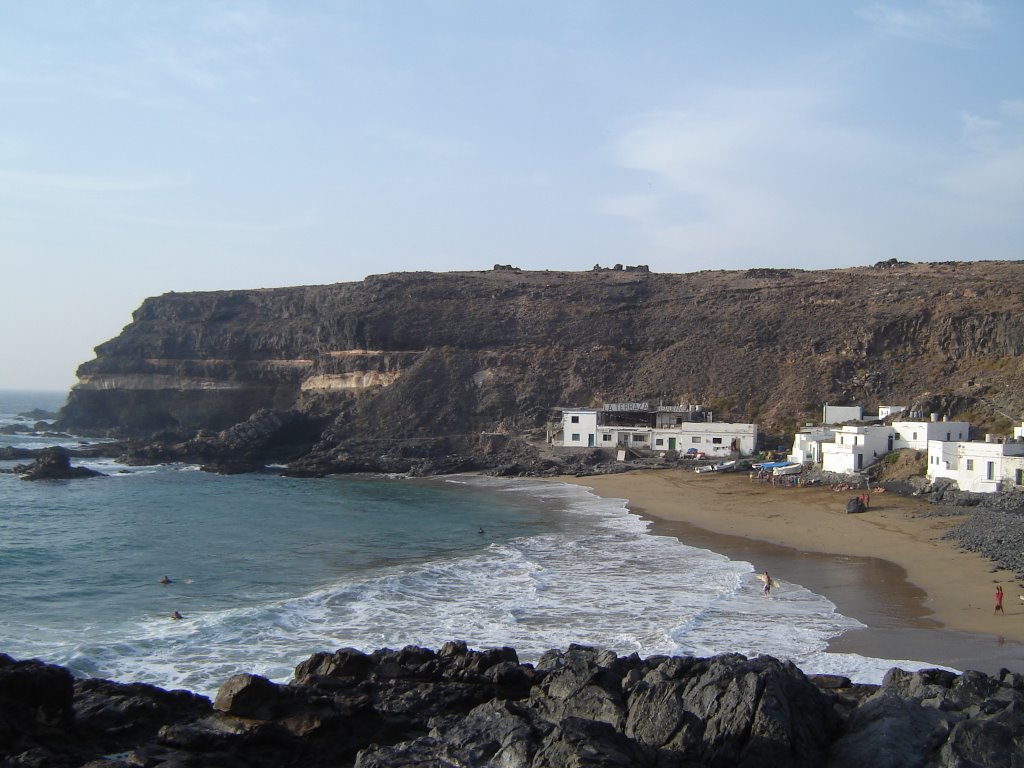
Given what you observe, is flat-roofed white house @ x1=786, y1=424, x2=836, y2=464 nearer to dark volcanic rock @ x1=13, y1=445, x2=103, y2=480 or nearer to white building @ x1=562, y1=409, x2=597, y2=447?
white building @ x1=562, y1=409, x2=597, y2=447

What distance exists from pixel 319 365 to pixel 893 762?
67780mm

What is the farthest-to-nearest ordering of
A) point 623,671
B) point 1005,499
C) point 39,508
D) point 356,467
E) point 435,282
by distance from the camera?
1. point 435,282
2. point 356,467
3. point 39,508
4. point 1005,499
5. point 623,671

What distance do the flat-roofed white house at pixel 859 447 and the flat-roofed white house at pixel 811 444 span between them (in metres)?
2.20

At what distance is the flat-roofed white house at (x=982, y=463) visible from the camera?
35344mm

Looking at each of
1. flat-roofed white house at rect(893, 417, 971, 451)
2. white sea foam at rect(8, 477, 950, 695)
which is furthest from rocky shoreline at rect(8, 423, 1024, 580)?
white sea foam at rect(8, 477, 950, 695)

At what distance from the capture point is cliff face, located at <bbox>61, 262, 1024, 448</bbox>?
5956 centimetres

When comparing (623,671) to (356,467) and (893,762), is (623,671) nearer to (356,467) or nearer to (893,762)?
(893,762)

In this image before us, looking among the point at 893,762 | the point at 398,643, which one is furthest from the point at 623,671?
the point at 398,643

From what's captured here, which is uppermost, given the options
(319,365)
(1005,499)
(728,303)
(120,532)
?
(728,303)

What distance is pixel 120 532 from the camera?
3447 cm

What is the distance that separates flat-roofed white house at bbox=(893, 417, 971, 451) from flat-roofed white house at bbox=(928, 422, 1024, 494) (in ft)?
8.18

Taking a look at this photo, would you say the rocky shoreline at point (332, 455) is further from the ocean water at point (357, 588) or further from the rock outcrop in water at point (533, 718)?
the rock outcrop in water at point (533, 718)

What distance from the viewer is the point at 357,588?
23.9 metres

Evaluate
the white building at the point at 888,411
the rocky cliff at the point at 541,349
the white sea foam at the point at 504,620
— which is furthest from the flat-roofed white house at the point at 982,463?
the white sea foam at the point at 504,620
